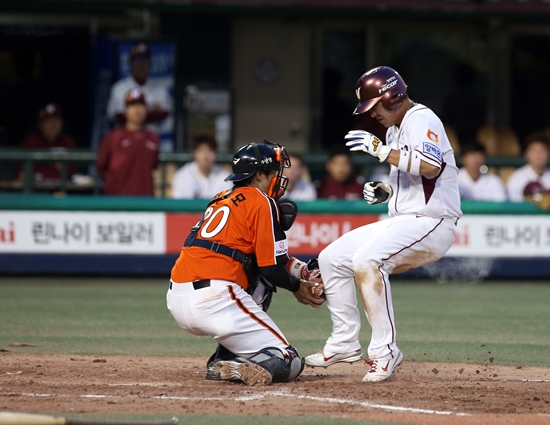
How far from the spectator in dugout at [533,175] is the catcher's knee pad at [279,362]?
621 centimetres

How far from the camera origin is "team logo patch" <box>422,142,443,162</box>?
539 centimetres

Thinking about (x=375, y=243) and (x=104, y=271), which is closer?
(x=375, y=243)

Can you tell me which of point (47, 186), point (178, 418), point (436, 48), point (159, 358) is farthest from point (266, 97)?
point (178, 418)

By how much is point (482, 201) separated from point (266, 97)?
4332 mm

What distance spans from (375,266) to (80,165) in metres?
6.62

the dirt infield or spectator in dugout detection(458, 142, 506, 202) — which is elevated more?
spectator in dugout detection(458, 142, 506, 202)

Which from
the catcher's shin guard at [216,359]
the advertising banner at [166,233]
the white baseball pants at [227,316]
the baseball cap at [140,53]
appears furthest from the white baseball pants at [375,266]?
the baseball cap at [140,53]

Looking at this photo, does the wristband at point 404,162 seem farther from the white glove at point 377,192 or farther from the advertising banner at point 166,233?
the advertising banner at point 166,233

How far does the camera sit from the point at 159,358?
629 cm

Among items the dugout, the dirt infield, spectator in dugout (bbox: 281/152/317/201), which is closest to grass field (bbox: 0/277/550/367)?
the dirt infield

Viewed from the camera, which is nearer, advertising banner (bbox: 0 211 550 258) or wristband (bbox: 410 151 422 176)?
wristband (bbox: 410 151 422 176)

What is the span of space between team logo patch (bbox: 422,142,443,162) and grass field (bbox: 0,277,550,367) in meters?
1.57

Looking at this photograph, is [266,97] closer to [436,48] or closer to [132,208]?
[436,48]

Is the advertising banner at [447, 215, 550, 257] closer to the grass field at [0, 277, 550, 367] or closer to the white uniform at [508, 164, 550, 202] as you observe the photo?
the grass field at [0, 277, 550, 367]
